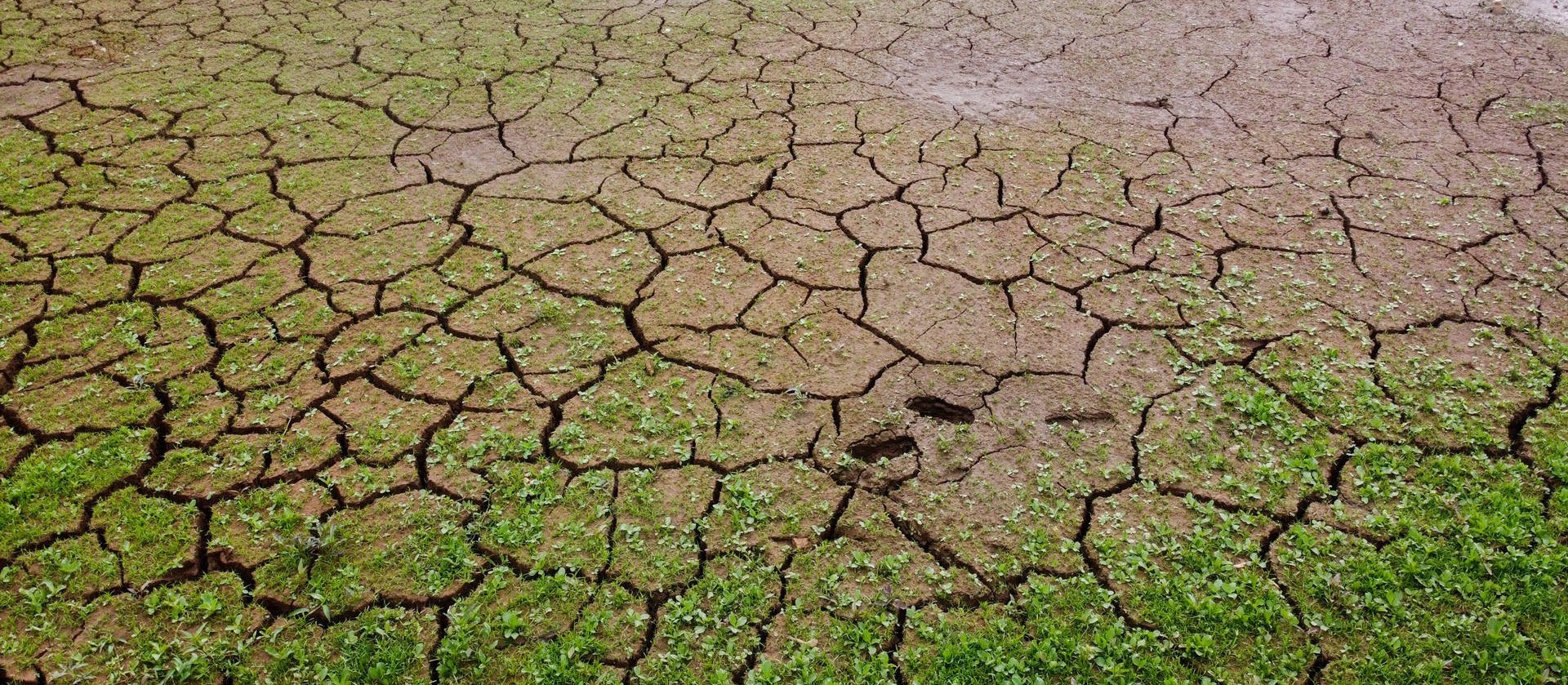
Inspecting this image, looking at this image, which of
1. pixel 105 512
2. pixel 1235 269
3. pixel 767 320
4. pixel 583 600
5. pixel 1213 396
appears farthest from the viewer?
pixel 1235 269

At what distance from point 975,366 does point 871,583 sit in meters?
0.85

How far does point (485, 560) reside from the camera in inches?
79.0

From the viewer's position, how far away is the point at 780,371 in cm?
256

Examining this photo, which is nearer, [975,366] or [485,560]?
[485,560]

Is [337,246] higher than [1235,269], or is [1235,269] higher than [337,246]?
[1235,269]

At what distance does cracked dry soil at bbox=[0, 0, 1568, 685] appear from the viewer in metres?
1.88

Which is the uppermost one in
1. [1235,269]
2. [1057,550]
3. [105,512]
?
[1235,269]

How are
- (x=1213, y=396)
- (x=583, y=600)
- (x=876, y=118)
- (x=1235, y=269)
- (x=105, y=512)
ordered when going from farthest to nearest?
(x=876, y=118) < (x=1235, y=269) < (x=1213, y=396) < (x=105, y=512) < (x=583, y=600)

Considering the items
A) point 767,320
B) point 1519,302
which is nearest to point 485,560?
point 767,320

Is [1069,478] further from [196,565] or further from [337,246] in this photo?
[337,246]

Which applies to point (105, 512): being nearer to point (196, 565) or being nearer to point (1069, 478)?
point (196, 565)

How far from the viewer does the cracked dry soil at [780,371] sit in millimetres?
1875

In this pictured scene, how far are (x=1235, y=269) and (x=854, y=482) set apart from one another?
167 centimetres

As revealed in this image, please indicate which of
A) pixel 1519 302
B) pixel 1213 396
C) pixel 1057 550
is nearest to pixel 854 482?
pixel 1057 550
